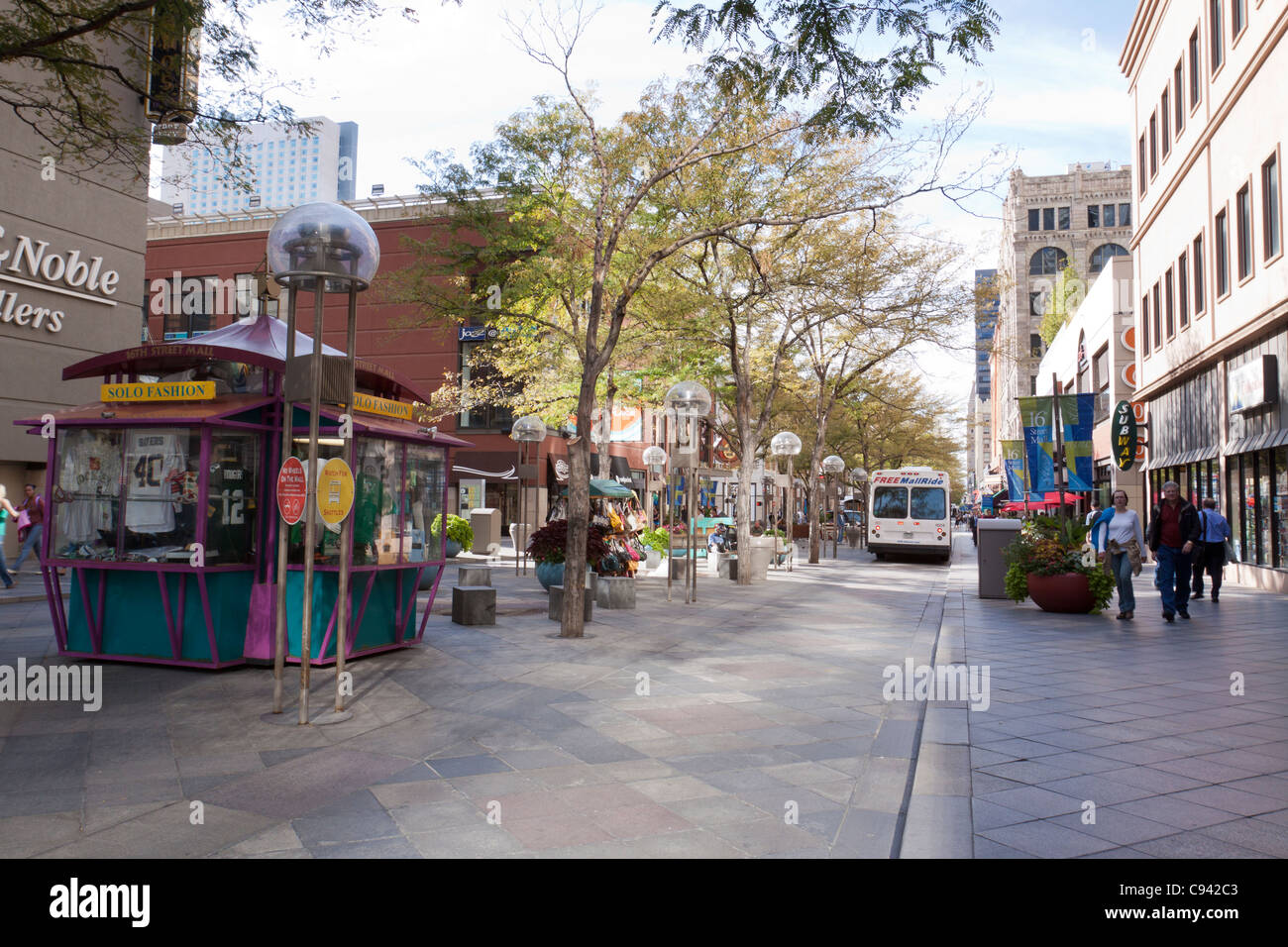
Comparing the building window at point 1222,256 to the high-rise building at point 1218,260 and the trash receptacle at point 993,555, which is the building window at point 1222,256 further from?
the trash receptacle at point 993,555

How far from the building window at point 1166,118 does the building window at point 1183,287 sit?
3.46 metres

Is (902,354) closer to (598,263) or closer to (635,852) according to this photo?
(598,263)

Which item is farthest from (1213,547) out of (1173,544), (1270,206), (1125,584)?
(1270,206)

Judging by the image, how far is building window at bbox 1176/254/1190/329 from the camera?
2569cm

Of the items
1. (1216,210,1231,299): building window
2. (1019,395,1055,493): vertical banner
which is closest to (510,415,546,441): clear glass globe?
(1019,395,1055,493): vertical banner

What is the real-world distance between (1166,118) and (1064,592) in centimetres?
2008

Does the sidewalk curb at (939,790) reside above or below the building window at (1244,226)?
below

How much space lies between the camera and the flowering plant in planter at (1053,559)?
14328 mm

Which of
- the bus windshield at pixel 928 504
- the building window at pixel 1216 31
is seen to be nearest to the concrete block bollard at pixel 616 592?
the building window at pixel 1216 31

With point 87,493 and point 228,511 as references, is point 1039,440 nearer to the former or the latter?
point 228,511

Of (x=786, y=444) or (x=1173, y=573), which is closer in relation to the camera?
(x=1173, y=573)

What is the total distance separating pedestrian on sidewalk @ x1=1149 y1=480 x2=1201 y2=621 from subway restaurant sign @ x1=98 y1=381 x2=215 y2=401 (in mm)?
12142

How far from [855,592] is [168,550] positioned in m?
13.6

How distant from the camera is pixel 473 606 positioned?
1212 cm
